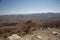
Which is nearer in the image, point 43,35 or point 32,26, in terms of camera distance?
point 43,35

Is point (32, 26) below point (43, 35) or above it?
above

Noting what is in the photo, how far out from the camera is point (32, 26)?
2342 millimetres

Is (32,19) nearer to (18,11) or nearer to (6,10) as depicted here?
(18,11)

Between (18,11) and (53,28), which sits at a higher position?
(18,11)

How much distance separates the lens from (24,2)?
2123mm

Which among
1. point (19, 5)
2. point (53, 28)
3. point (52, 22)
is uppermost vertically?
point (19, 5)

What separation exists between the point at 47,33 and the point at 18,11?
80 centimetres

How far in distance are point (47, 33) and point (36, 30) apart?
0.84 ft

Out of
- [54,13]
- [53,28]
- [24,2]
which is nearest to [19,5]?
[24,2]

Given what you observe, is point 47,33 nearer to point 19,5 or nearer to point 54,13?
point 54,13

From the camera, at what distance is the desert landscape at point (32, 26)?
2070 millimetres

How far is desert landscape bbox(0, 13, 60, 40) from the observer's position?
2070mm

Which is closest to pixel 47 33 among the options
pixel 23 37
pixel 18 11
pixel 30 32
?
pixel 30 32

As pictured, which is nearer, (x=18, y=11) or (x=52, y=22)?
(x=18, y=11)
